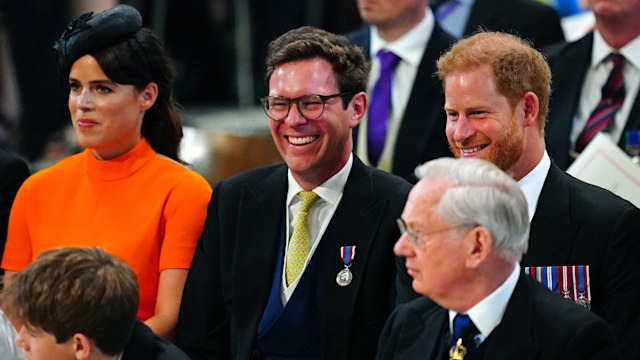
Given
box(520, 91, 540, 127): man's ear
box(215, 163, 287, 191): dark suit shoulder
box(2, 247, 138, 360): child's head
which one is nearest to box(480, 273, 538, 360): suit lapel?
box(520, 91, 540, 127): man's ear

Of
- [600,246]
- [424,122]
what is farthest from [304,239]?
[424,122]

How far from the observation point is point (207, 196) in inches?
149

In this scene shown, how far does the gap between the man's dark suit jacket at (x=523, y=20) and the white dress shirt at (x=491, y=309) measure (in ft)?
7.06

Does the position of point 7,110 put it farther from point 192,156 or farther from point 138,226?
point 138,226

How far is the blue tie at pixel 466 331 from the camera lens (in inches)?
109

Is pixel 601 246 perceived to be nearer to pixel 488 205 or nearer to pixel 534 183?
pixel 534 183

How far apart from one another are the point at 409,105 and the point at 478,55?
125cm

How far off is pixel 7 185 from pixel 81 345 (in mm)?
1279

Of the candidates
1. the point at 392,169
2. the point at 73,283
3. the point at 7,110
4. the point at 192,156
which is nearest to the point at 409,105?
the point at 392,169

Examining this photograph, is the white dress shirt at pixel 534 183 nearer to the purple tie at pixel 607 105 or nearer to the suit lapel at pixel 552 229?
the suit lapel at pixel 552 229

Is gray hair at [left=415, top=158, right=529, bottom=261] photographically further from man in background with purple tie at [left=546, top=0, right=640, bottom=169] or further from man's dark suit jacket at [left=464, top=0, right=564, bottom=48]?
man's dark suit jacket at [left=464, top=0, right=564, bottom=48]

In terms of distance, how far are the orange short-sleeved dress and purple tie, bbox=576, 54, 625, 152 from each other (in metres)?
1.38

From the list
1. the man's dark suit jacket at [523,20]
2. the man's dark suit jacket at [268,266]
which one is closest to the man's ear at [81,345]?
the man's dark suit jacket at [268,266]

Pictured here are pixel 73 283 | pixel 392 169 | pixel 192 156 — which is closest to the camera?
pixel 73 283
